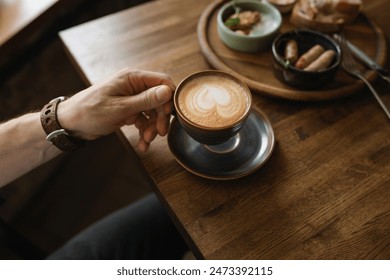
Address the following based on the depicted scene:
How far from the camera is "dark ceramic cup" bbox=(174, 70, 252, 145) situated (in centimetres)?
88

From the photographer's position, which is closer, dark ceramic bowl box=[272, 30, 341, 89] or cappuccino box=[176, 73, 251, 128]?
cappuccino box=[176, 73, 251, 128]

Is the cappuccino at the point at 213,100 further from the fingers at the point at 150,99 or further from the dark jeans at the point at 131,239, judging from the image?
the dark jeans at the point at 131,239

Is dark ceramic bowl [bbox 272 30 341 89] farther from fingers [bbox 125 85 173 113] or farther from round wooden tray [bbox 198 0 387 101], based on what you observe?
fingers [bbox 125 85 173 113]

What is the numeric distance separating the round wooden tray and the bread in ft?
0.20

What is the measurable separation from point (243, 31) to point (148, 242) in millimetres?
898

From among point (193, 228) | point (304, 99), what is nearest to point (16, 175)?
point (193, 228)

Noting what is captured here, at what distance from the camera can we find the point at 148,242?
1.21m

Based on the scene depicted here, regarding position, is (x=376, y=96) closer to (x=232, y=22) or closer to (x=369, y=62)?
(x=369, y=62)

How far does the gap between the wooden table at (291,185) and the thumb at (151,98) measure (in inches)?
5.8

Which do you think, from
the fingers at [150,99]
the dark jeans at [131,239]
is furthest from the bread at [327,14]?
the dark jeans at [131,239]

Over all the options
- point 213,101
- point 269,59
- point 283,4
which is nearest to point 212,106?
point 213,101

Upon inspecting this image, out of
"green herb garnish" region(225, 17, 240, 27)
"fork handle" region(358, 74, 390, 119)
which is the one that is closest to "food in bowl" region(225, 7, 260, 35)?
"green herb garnish" region(225, 17, 240, 27)
